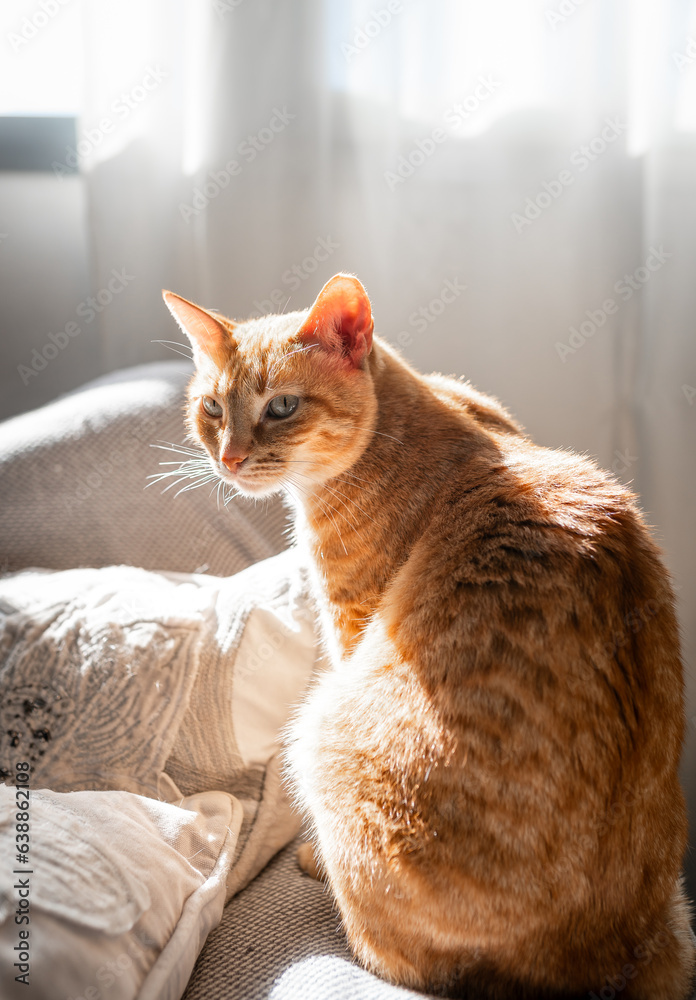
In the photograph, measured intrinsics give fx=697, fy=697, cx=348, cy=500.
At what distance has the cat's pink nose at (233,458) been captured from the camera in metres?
1.06

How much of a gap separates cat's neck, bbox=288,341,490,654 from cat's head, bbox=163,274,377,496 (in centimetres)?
3

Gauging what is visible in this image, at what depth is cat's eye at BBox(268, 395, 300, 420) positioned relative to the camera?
1.09 m

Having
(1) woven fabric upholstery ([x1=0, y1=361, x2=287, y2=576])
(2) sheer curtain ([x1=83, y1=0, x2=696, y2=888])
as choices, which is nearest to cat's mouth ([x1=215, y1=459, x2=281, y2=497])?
(1) woven fabric upholstery ([x1=0, y1=361, x2=287, y2=576])

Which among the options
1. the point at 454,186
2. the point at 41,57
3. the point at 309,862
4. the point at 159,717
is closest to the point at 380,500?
the point at 159,717

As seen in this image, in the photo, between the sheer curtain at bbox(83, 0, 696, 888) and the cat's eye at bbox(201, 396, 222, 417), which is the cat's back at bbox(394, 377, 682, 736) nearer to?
the cat's eye at bbox(201, 396, 222, 417)

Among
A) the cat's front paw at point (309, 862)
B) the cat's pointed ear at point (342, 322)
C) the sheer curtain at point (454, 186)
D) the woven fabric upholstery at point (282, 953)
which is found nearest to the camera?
the woven fabric upholstery at point (282, 953)

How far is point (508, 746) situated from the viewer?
2.62 ft

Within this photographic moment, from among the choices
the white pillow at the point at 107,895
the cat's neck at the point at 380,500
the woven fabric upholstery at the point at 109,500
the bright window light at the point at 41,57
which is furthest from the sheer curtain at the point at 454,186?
the white pillow at the point at 107,895

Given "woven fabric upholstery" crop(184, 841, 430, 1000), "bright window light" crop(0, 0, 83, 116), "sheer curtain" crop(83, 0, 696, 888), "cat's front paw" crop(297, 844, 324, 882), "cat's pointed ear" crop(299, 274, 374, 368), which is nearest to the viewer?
"woven fabric upholstery" crop(184, 841, 430, 1000)

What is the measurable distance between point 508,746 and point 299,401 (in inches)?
23.1

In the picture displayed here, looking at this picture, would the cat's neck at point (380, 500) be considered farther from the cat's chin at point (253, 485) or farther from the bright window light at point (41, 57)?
the bright window light at point (41, 57)

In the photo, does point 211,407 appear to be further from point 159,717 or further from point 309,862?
point 309,862

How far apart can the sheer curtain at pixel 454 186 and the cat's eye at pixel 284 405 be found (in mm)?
933

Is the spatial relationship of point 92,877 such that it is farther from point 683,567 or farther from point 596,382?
point 596,382
